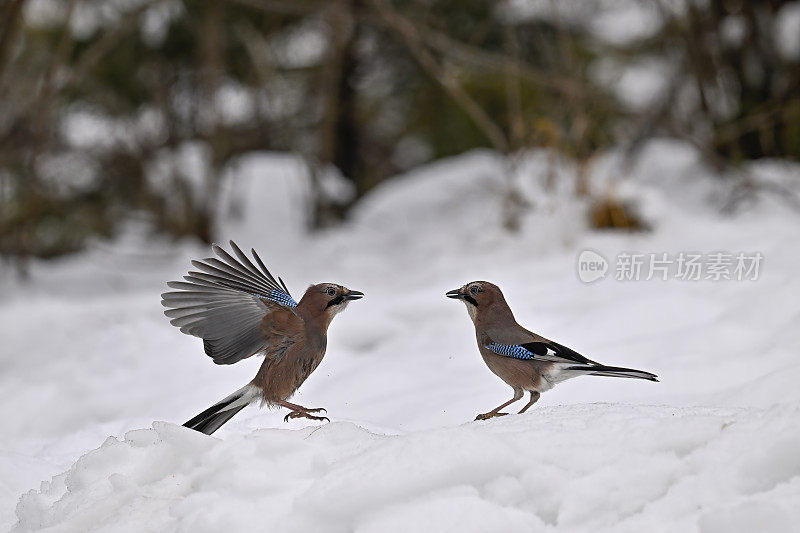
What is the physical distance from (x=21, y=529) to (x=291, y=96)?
28.1 ft

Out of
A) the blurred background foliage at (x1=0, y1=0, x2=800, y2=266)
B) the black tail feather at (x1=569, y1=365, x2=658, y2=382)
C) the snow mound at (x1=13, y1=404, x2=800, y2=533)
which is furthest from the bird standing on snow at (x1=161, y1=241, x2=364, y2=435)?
the blurred background foliage at (x1=0, y1=0, x2=800, y2=266)

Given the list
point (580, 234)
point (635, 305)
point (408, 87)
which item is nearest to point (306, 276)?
point (580, 234)

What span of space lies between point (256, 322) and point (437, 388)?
3.60 feet

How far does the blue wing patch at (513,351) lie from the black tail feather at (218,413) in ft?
2.85

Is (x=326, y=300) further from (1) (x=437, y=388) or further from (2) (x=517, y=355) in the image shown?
(1) (x=437, y=388)

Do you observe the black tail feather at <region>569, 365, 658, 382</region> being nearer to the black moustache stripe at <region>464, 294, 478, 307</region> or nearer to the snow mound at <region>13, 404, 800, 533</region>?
the snow mound at <region>13, 404, 800, 533</region>

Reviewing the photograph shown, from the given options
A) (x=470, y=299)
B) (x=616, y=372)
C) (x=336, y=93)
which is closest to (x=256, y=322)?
(x=470, y=299)

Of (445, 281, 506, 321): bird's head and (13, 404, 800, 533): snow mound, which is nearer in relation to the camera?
(13, 404, 800, 533): snow mound

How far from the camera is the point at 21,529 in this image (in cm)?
249

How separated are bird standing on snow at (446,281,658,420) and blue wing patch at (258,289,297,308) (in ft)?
2.15

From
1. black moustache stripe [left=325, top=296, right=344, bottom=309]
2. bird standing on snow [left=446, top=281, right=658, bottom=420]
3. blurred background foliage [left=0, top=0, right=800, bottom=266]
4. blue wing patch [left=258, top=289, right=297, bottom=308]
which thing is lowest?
bird standing on snow [left=446, top=281, right=658, bottom=420]

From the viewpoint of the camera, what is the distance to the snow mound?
2.01 meters

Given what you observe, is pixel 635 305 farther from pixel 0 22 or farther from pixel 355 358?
pixel 0 22

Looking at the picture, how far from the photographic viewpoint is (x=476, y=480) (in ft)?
7.05
